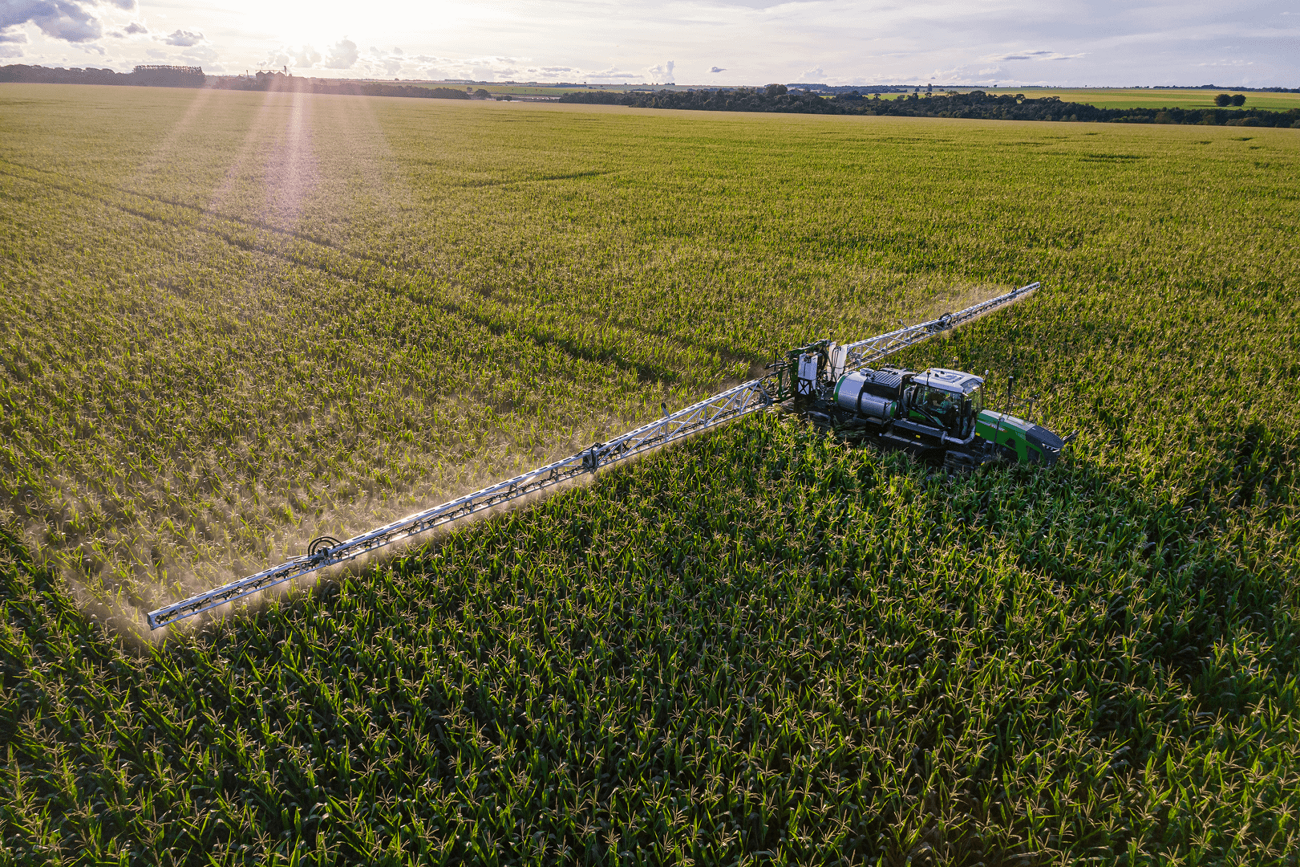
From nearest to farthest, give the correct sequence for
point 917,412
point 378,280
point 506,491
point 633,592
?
point 633,592 → point 506,491 → point 917,412 → point 378,280

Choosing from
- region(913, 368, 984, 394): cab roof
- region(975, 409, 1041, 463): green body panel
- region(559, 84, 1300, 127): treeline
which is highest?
region(559, 84, 1300, 127): treeline

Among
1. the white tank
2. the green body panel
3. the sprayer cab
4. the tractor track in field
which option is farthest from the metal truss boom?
the green body panel

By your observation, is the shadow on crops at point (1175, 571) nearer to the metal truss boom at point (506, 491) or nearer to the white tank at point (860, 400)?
the white tank at point (860, 400)

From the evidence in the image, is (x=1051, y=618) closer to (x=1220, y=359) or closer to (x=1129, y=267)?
(x=1220, y=359)

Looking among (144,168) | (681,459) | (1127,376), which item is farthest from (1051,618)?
(144,168)

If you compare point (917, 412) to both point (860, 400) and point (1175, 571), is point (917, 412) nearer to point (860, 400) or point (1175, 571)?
point (860, 400)

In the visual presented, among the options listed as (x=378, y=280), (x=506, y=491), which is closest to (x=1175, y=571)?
(x=506, y=491)

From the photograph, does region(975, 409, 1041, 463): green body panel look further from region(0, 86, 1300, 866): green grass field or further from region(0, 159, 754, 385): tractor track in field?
region(0, 159, 754, 385): tractor track in field
